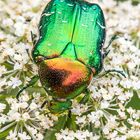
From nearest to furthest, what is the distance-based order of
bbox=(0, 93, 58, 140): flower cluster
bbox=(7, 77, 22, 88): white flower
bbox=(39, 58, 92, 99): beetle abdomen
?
bbox=(39, 58, 92, 99): beetle abdomen, bbox=(0, 93, 58, 140): flower cluster, bbox=(7, 77, 22, 88): white flower

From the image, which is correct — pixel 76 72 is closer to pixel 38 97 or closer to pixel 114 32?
pixel 38 97

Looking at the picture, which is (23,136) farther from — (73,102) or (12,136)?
(73,102)

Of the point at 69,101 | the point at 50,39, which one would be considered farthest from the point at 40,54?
the point at 69,101

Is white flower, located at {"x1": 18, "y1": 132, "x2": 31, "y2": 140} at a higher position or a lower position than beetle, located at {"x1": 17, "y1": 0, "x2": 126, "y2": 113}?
lower

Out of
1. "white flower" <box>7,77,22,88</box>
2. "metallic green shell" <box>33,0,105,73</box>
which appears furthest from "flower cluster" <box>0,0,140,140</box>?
"metallic green shell" <box>33,0,105,73</box>

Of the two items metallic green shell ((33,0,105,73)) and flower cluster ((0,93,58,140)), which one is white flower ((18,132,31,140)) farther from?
metallic green shell ((33,0,105,73))

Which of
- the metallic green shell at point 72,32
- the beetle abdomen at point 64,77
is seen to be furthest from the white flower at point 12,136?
the metallic green shell at point 72,32
